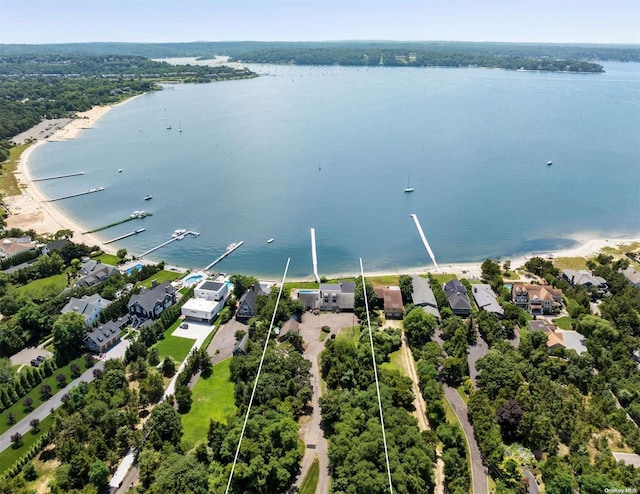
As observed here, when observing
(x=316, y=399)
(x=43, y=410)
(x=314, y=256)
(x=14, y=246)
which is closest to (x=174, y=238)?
(x=14, y=246)

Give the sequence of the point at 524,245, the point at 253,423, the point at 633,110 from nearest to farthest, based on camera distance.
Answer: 1. the point at 253,423
2. the point at 524,245
3. the point at 633,110

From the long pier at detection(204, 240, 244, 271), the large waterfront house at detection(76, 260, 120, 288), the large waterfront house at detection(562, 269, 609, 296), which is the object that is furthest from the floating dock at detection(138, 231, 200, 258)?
the large waterfront house at detection(562, 269, 609, 296)

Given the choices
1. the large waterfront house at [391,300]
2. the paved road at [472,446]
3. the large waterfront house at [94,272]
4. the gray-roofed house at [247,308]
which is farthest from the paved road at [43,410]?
the paved road at [472,446]

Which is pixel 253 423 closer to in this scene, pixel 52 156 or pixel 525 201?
pixel 525 201

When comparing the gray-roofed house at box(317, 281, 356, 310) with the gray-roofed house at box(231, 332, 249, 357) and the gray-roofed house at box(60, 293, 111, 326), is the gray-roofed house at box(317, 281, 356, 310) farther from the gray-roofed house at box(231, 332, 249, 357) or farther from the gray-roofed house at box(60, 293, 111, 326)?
the gray-roofed house at box(60, 293, 111, 326)

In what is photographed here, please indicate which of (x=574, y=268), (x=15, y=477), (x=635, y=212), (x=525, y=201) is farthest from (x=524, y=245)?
(x=15, y=477)

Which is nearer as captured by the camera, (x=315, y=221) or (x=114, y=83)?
(x=315, y=221)

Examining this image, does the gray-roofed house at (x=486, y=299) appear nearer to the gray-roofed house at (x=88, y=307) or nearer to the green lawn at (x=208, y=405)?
the green lawn at (x=208, y=405)
